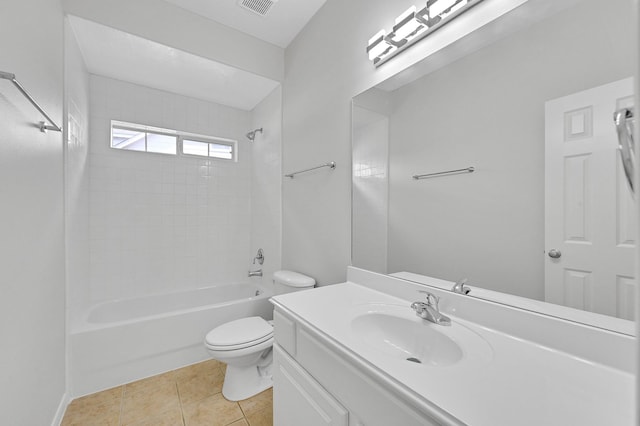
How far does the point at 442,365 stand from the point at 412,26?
140 cm

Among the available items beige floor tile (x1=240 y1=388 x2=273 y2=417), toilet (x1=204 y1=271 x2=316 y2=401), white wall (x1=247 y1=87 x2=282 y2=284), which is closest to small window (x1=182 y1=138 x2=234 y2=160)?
white wall (x1=247 y1=87 x2=282 y2=284)

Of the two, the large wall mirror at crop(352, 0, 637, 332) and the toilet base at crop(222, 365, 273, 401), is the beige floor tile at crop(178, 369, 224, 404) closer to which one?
→ the toilet base at crop(222, 365, 273, 401)

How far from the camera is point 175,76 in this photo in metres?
2.35

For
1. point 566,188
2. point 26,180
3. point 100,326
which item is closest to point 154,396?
point 100,326

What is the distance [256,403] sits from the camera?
5.28 feet

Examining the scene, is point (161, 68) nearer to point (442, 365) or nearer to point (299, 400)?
point (299, 400)

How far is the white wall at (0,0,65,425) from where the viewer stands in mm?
907

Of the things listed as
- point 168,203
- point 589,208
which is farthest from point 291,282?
point 168,203

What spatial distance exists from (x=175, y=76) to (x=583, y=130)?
2819mm

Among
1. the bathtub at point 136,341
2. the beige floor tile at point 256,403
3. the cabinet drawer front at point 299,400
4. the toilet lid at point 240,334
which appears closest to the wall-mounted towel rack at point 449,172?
the cabinet drawer front at point 299,400

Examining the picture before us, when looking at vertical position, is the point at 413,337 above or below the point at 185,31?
below

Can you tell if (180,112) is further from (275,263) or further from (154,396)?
(154,396)

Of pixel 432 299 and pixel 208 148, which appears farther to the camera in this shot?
pixel 208 148

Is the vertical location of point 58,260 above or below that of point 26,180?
below
